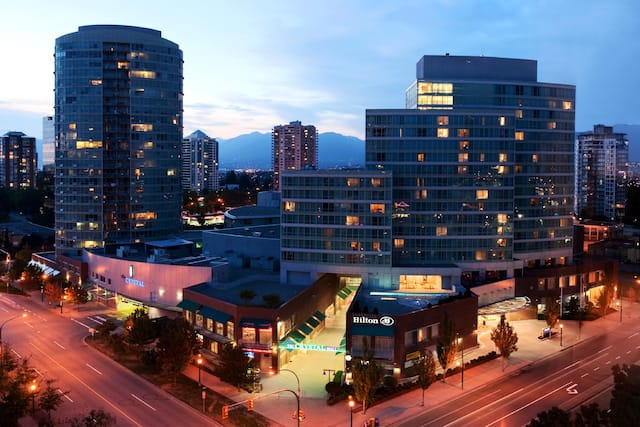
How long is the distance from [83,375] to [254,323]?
71.8 ft

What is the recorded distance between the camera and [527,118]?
370 feet

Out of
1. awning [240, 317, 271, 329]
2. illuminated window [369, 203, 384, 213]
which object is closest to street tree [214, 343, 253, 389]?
awning [240, 317, 271, 329]

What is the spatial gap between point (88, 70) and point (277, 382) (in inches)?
3812

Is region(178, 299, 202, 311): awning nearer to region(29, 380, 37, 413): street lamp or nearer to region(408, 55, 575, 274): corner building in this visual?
region(29, 380, 37, 413): street lamp

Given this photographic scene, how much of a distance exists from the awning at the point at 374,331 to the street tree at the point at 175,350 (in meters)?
20.3

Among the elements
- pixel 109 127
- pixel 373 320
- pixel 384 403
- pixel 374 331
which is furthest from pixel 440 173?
pixel 109 127

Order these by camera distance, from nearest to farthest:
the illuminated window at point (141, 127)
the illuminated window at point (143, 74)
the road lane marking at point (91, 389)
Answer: the road lane marking at point (91, 389) < the illuminated window at point (143, 74) < the illuminated window at point (141, 127)

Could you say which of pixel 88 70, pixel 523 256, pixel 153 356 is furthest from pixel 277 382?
pixel 88 70

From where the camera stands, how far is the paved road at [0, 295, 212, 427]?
199 ft

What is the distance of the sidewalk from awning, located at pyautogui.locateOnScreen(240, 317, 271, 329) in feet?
21.0

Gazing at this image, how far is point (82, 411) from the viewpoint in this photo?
61281mm

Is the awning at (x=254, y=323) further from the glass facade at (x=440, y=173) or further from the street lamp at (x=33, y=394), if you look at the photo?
the glass facade at (x=440, y=173)

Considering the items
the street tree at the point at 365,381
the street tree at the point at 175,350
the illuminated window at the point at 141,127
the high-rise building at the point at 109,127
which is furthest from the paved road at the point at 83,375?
the illuminated window at the point at 141,127

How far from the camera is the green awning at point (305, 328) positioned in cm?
8164
